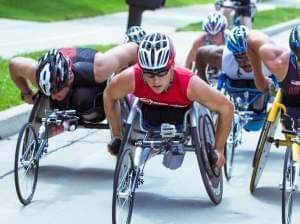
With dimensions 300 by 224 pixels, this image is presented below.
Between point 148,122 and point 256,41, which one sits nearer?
point 148,122

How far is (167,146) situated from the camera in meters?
7.39

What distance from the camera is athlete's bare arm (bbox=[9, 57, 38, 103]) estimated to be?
29.1 feet

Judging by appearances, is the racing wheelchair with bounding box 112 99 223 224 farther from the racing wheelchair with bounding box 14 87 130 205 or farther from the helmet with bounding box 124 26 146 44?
the helmet with bounding box 124 26 146 44

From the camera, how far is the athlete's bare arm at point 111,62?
873cm

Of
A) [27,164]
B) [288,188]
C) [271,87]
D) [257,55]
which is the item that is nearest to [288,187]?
[288,188]

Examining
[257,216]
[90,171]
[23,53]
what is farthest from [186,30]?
[257,216]

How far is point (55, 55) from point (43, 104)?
62 cm

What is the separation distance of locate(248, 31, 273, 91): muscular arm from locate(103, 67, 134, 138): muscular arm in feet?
5.38

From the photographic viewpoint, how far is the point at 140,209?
769cm

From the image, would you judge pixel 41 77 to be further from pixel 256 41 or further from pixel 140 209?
pixel 256 41

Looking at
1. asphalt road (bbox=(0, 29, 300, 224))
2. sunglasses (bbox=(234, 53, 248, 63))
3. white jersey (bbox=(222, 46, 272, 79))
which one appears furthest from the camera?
white jersey (bbox=(222, 46, 272, 79))

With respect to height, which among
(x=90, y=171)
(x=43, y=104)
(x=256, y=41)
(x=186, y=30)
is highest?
(x=256, y=41)

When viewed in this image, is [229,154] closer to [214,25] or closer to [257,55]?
[257,55]

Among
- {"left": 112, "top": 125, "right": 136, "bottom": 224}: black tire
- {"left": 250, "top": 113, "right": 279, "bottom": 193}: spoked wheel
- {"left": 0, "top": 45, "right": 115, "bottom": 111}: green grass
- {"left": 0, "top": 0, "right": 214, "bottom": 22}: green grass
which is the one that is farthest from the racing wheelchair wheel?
{"left": 0, "top": 0, "right": 214, "bottom": 22}: green grass
